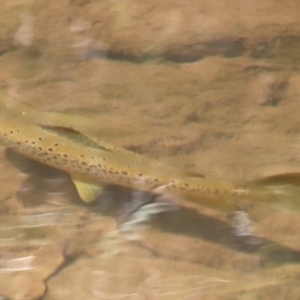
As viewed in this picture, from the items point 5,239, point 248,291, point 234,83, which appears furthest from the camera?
point 234,83

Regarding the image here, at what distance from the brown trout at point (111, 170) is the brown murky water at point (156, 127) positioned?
15 cm

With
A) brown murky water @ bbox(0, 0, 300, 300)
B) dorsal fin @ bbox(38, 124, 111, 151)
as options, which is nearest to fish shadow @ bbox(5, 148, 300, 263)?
brown murky water @ bbox(0, 0, 300, 300)

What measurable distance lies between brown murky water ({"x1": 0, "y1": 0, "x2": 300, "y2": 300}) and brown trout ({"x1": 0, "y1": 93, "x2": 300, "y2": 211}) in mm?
150

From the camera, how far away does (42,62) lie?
12.4ft

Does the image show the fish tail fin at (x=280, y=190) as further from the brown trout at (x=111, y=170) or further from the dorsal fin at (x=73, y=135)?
the dorsal fin at (x=73, y=135)

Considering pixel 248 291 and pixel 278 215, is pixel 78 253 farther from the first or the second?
pixel 278 215

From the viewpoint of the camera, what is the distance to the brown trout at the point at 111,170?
3055 mm

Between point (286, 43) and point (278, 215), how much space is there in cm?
126

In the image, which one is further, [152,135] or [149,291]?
[152,135]

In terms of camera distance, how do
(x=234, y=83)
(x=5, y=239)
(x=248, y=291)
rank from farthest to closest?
1. (x=234, y=83)
2. (x=5, y=239)
3. (x=248, y=291)

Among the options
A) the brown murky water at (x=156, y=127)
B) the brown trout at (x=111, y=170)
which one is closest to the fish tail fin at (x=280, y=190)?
the brown trout at (x=111, y=170)

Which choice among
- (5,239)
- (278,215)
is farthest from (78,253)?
(278,215)

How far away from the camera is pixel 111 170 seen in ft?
10.5

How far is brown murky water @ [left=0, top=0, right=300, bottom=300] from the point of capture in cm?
319
